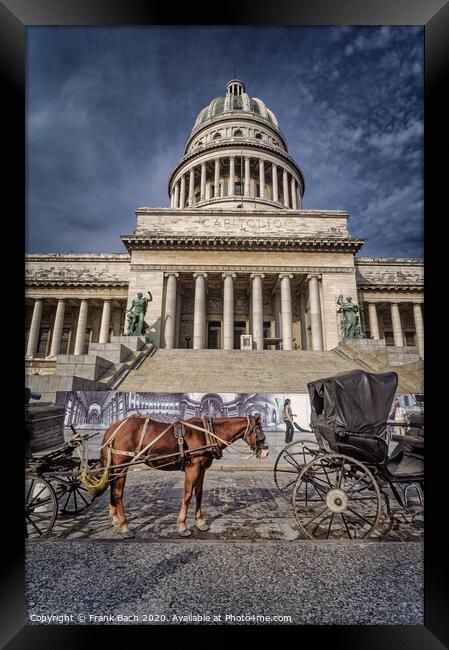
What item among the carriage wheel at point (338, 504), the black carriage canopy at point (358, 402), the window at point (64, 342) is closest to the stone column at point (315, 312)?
the carriage wheel at point (338, 504)

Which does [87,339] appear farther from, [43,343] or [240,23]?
[240,23]

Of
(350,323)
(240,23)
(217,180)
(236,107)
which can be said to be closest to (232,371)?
(350,323)

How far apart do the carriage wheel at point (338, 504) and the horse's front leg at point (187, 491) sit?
4.22 ft

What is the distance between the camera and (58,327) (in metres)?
33.8

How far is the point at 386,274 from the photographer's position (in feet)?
113

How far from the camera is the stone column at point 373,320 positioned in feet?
107

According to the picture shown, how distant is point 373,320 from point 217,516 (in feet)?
109

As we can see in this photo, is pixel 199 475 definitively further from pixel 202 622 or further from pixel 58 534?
pixel 58 534

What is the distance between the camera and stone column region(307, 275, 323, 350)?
89.2ft

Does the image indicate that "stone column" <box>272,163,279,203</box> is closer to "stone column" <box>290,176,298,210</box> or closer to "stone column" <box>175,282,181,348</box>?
"stone column" <box>290,176,298,210</box>

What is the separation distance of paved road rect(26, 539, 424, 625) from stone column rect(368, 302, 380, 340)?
105 ft
